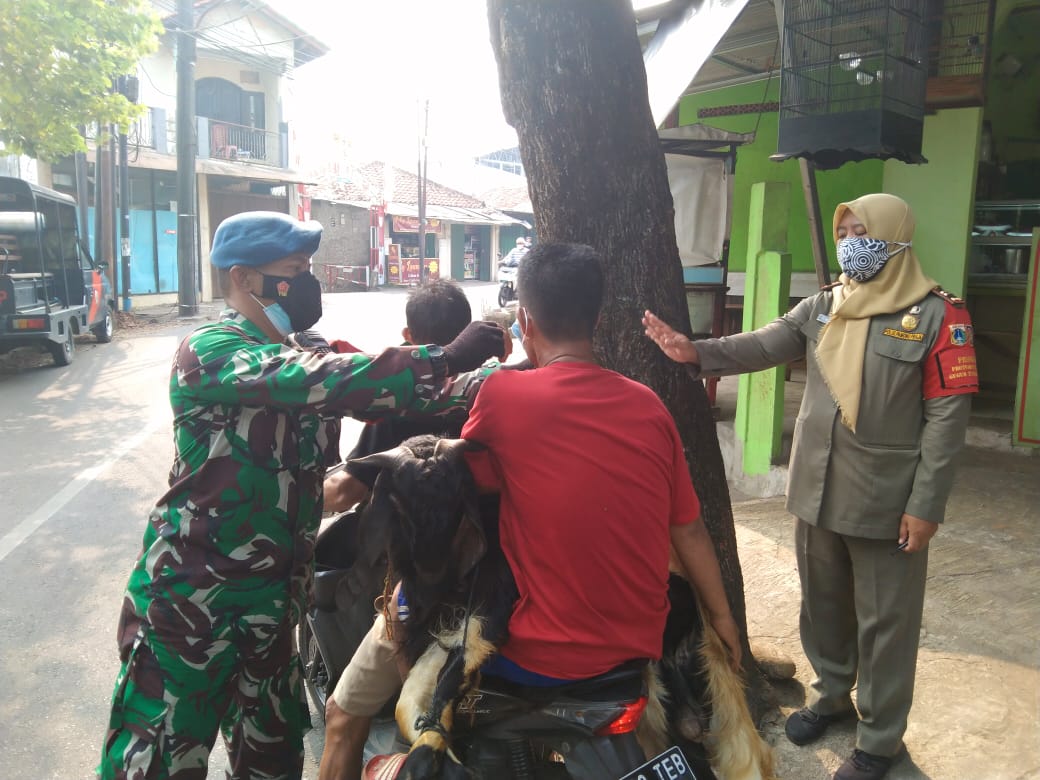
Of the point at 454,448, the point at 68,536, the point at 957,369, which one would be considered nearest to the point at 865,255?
the point at 957,369

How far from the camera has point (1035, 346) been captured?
5816 mm

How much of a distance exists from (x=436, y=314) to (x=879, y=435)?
4.94 ft

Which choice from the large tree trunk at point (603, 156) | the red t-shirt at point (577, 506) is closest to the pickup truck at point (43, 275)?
the large tree trunk at point (603, 156)

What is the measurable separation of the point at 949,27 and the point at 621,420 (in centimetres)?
599

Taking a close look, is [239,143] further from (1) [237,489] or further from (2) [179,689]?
(2) [179,689]

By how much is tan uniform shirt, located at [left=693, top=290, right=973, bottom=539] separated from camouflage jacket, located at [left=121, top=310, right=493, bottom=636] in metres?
1.27

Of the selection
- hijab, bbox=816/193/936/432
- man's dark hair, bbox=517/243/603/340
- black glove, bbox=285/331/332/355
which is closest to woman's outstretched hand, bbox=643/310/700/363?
hijab, bbox=816/193/936/432

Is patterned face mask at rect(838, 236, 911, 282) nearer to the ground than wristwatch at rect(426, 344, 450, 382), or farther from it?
farther from it

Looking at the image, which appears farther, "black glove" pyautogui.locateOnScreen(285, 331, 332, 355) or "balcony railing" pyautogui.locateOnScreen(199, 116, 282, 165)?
"balcony railing" pyautogui.locateOnScreen(199, 116, 282, 165)

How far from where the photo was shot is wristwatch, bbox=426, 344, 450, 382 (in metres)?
2.00

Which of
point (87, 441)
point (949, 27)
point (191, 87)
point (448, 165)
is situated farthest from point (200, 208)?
point (448, 165)

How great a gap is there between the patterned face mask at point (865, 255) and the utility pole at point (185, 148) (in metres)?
16.4

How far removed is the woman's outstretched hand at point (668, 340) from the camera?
274 cm

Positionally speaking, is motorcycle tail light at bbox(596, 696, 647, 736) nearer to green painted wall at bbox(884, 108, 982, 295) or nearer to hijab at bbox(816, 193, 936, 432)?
hijab at bbox(816, 193, 936, 432)
